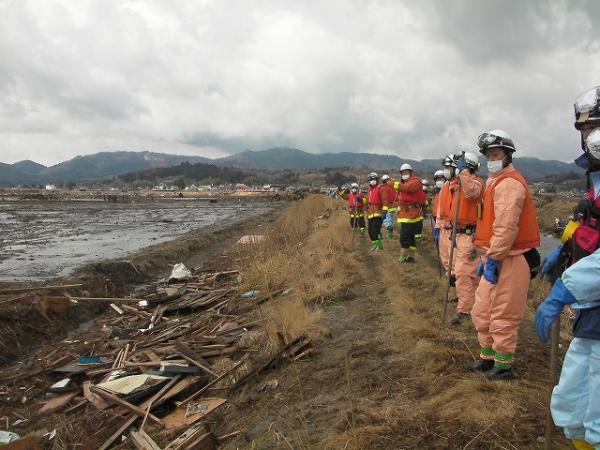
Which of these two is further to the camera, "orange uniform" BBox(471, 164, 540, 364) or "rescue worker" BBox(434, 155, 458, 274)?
"rescue worker" BBox(434, 155, 458, 274)

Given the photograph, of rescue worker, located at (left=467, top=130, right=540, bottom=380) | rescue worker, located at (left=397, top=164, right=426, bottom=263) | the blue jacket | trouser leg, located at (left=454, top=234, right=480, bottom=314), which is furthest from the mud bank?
A: the blue jacket

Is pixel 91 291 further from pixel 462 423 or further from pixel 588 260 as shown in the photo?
pixel 588 260

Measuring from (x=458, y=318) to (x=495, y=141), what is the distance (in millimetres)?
2956

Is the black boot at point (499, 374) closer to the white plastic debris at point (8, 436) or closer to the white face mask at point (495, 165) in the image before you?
the white face mask at point (495, 165)

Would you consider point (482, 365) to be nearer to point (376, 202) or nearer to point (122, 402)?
point (122, 402)

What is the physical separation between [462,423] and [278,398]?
2.09 meters

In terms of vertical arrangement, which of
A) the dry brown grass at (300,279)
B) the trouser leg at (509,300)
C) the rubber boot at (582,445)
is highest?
the trouser leg at (509,300)

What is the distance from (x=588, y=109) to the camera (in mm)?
2627

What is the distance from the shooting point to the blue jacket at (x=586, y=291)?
7.61ft

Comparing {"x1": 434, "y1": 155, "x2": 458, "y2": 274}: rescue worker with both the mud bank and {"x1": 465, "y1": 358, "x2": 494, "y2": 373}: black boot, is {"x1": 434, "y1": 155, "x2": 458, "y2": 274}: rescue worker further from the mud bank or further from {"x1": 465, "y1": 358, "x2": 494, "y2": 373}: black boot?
the mud bank

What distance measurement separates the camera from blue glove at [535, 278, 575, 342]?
8.28 feet

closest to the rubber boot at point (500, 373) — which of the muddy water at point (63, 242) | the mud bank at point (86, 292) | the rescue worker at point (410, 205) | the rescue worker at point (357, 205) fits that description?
the rescue worker at point (410, 205)

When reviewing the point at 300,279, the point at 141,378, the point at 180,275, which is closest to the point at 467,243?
the point at 300,279

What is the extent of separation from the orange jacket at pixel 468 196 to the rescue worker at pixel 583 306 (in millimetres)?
2918
